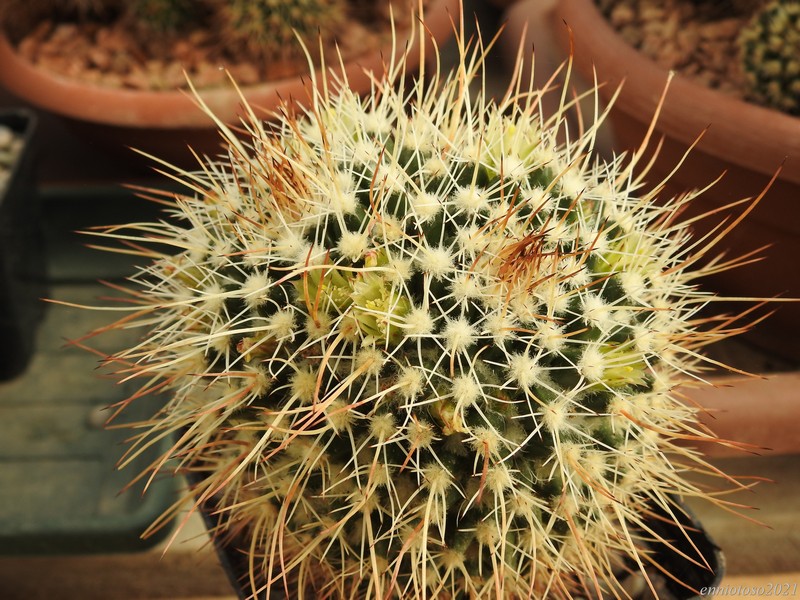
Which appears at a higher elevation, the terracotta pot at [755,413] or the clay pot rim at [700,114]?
the clay pot rim at [700,114]

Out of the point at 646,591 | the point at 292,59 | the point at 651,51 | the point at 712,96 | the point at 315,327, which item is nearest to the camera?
the point at 315,327

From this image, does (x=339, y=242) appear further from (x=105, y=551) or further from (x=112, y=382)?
(x=112, y=382)

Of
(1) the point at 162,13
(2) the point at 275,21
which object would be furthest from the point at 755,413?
(1) the point at 162,13

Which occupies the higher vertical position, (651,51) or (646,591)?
(651,51)

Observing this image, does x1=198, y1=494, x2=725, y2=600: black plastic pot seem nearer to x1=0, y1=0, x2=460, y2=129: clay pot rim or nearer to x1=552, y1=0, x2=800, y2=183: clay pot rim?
x1=552, y1=0, x2=800, y2=183: clay pot rim

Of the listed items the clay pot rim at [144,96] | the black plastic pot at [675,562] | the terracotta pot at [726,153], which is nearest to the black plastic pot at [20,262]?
the clay pot rim at [144,96]

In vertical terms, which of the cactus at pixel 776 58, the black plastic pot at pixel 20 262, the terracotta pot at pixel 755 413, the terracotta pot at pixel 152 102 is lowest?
the black plastic pot at pixel 20 262

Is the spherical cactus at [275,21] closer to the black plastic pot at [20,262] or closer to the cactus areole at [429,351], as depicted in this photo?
the black plastic pot at [20,262]

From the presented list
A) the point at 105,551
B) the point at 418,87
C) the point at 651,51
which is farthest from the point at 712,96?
the point at 105,551
